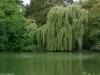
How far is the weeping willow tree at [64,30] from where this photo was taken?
28.6m

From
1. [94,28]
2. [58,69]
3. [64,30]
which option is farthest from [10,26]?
[58,69]

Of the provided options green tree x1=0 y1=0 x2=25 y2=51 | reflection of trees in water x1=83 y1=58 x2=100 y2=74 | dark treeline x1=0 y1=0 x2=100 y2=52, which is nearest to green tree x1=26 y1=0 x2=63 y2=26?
dark treeline x1=0 y1=0 x2=100 y2=52

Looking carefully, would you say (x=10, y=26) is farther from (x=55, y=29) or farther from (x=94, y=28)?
(x=94, y=28)

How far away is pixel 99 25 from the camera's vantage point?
3133cm

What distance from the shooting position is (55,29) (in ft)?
96.0

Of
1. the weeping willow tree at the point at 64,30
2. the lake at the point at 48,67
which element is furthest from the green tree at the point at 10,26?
the lake at the point at 48,67

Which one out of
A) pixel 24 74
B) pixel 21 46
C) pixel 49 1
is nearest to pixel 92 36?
pixel 21 46

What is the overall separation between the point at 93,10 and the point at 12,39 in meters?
8.57

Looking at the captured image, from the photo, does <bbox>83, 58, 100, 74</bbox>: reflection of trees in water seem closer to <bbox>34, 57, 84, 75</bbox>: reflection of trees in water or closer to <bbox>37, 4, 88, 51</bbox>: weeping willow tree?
<bbox>34, 57, 84, 75</bbox>: reflection of trees in water

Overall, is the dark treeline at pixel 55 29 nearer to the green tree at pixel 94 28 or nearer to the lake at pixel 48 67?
the green tree at pixel 94 28

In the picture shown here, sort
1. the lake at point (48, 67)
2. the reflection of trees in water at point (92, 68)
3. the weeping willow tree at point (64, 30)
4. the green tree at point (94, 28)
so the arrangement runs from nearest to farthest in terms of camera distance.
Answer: the lake at point (48, 67)
the reflection of trees in water at point (92, 68)
the weeping willow tree at point (64, 30)
the green tree at point (94, 28)

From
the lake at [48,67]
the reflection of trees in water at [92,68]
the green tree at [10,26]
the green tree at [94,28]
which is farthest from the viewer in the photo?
the green tree at [10,26]

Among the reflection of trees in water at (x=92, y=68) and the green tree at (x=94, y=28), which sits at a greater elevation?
the green tree at (x=94, y=28)

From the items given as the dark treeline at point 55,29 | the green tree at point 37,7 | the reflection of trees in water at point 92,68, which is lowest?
the reflection of trees in water at point 92,68
